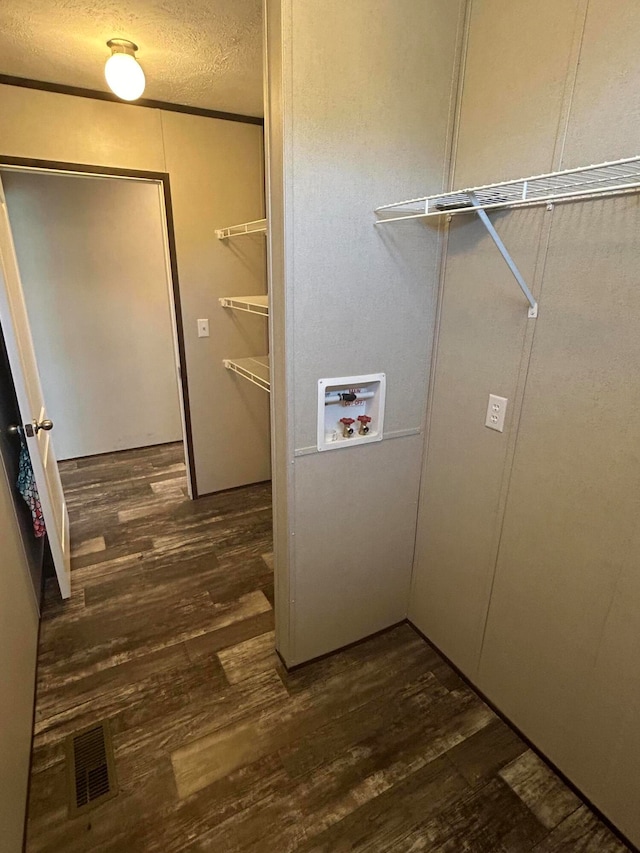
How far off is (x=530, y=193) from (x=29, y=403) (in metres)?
2.18

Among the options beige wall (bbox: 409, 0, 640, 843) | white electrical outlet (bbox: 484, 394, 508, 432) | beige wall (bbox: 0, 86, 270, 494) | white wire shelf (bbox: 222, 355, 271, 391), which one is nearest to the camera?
beige wall (bbox: 409, 0, 640, 843)

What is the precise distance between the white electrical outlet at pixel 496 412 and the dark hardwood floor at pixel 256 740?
3.75ft

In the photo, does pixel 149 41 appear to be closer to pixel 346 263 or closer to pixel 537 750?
pixel 346 263

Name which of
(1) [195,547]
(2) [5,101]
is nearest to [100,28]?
(2) [5,101]

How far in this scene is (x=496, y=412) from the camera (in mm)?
1502

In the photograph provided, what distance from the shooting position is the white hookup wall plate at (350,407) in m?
1.59

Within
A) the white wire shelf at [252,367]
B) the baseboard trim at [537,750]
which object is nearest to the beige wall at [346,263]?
the baseboard trim at [537,750]

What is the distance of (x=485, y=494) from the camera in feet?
5.25

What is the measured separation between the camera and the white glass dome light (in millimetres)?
1802

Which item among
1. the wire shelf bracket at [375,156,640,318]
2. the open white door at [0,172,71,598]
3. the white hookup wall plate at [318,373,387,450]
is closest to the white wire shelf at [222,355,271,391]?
the white hookup wall plate at [318,373,387,450]

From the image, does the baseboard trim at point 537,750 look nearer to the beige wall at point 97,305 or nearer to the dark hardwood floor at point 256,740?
the dark hardwood floor at point 256,740

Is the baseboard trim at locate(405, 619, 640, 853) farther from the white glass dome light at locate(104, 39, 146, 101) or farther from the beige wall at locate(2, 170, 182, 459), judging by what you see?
the beige wall at locate(2, 170, 182, 459)

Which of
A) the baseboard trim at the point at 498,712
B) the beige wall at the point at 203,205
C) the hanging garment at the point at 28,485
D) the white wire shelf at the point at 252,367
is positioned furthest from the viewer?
the white wire shelf at the point at 252,367

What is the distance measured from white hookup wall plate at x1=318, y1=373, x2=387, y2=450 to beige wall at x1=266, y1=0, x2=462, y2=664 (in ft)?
0.11
